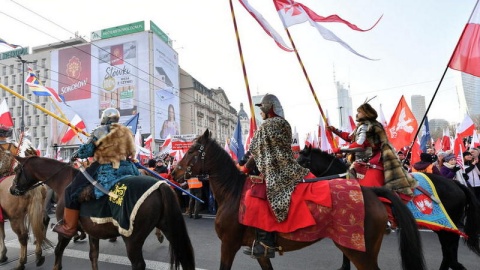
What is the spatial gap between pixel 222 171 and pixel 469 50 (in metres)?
4.61

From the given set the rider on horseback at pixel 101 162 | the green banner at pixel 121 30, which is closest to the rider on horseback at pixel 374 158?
the rider on horseback at pixel 101 162

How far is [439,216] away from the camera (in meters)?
4.38

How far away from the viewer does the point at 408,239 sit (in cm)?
320

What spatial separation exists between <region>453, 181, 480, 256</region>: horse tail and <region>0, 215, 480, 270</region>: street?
75cm

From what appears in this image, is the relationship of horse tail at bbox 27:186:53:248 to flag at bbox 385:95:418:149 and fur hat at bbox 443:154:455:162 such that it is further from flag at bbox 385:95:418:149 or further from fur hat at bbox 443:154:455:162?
fur hat at bbox 443:154:455:162

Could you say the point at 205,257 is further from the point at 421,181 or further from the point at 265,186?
the point at 421,181

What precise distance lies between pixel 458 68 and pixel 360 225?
3.70 metres

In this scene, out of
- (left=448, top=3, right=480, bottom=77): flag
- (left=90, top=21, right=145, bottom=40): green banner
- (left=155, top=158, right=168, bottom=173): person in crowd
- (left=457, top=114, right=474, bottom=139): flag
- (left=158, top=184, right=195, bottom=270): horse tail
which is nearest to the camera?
(left=158, top=184, right=195, bottom=270): horse tail

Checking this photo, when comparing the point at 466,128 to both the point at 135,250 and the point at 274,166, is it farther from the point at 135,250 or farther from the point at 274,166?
the point at 135,250

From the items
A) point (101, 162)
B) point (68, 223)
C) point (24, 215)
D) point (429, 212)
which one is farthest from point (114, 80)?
point (429, 212)

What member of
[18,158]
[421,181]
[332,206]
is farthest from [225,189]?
[18,158]

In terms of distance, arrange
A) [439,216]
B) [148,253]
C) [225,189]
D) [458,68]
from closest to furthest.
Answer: [225,189] → [439,216] → [458,68] → [148,253]

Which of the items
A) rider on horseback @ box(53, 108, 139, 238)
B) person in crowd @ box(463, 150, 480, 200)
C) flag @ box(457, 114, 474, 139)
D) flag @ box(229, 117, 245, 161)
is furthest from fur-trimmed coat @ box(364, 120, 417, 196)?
flag @ box(457, 114, 474, 139)

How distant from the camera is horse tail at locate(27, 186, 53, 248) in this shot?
18.4ft
